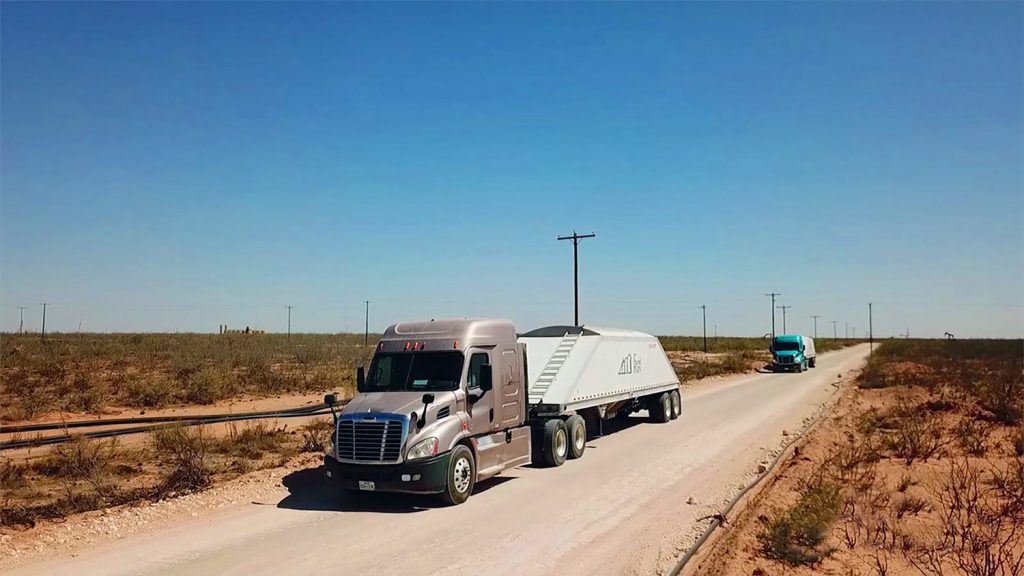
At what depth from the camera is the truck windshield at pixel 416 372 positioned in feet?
40.4

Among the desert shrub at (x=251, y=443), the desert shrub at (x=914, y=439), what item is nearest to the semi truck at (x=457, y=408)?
the desert shrub at (x=251, y=443)

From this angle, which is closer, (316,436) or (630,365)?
(316,436)

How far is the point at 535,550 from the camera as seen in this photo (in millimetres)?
8992

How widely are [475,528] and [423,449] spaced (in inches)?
65.4

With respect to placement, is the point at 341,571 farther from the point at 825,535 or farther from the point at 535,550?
the point at 825,535

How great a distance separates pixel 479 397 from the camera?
1243 centimetres

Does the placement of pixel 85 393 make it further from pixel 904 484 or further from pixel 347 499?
pixel 904 484

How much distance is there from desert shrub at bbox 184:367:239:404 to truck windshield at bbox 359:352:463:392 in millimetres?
18056

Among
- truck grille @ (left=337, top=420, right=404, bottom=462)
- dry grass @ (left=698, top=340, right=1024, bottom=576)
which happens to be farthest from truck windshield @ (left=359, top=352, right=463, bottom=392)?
dry grass @ (left=698, top=340, right=1024, bottom=576)

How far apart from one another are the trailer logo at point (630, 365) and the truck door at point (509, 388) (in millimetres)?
6014

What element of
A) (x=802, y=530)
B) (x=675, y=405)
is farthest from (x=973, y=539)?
(x=675, y=405)

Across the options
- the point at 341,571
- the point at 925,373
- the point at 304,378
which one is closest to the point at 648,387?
the point at 341,571

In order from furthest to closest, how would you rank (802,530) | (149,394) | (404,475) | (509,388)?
(149,394) < (509,388) < (404,475) < (802,530)

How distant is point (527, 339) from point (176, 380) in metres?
20.9
